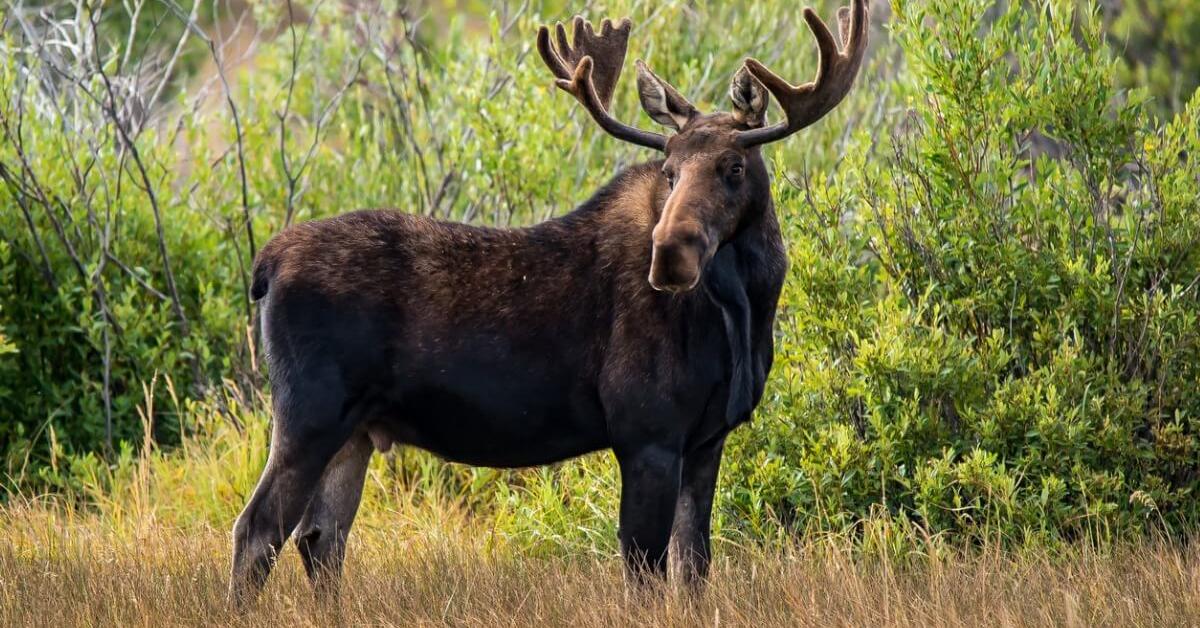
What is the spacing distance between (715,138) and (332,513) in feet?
6.54

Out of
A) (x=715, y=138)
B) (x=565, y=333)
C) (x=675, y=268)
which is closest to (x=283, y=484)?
(x=565, y=333)

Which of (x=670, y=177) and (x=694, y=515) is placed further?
(x=694, y=515)

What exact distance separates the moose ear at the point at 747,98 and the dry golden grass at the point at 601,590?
1.64 m

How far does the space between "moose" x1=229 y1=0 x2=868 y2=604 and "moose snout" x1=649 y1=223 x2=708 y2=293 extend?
17cm

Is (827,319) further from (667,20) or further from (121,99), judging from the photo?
(121,99)

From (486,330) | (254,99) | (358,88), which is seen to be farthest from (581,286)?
(358,88)

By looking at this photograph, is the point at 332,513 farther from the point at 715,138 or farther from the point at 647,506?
the point at 715,138

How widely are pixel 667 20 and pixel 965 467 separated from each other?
4.63 m

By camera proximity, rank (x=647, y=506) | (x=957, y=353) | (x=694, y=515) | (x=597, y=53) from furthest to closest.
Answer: (x=957, y=353)
(x=597, y=53)
(x=694, y=515)
(x=647, y=506)

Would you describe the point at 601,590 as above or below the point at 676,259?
below

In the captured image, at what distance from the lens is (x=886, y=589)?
5.29m

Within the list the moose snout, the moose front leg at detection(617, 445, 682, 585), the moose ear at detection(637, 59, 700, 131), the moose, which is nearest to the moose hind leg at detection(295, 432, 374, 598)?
the moose

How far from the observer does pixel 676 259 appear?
504 centimetres

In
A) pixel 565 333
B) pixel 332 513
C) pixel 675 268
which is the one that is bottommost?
pixel 332 513
